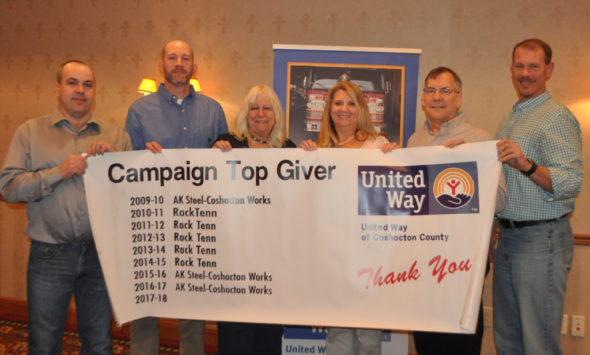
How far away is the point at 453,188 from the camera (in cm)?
206

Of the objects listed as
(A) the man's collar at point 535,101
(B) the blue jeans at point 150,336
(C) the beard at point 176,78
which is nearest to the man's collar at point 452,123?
(A) the man's collar at point 535,101

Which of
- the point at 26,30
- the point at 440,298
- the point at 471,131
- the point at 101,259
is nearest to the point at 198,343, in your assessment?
the point at 101,259

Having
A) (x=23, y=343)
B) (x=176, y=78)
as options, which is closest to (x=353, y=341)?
(x=176, y=78)

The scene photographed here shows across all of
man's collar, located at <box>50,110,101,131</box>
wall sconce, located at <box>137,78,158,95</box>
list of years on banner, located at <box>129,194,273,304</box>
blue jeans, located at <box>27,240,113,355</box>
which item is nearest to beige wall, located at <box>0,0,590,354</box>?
wall sconce, located at <box>137,78,158,95</box>

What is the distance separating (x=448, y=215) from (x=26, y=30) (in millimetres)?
4603

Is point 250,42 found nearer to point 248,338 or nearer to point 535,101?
point 535,101

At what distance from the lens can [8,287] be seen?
4.18m

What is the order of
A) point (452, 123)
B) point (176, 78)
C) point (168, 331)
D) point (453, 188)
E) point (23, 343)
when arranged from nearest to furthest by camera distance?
1. point (453, 188)
2. point (452, 123)
3. point (176, 78)
4. point (23, 343)
5. point (168, 331)

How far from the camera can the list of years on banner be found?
2162 millimetres

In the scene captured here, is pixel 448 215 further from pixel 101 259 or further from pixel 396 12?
pixel 396 12

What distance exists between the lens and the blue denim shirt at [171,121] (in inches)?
106

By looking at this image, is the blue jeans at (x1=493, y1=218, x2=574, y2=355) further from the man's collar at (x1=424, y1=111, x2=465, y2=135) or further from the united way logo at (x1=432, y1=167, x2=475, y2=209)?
the man's collar at (x1=424, y1=111, x2=465, y2=135)

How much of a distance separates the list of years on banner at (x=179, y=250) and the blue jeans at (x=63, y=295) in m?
0.28

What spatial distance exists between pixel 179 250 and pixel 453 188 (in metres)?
1.52
